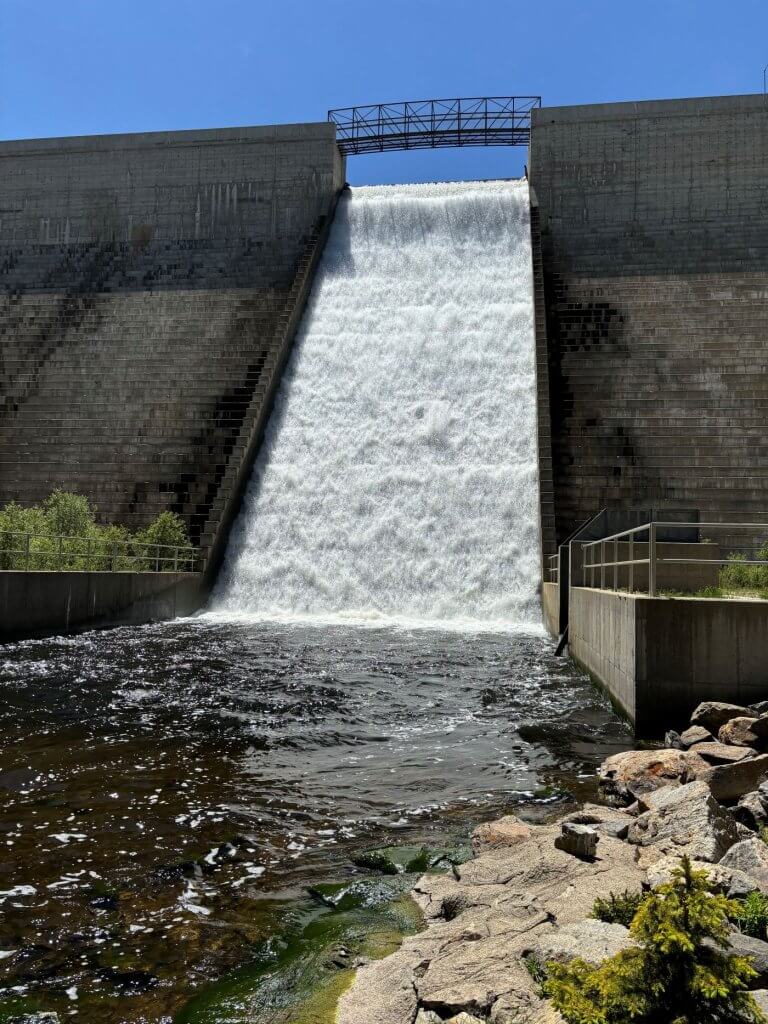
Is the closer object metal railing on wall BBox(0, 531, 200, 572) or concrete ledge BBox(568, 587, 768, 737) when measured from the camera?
concrete ledge BBox(568, 587, 768, 737)

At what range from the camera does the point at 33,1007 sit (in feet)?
9.98

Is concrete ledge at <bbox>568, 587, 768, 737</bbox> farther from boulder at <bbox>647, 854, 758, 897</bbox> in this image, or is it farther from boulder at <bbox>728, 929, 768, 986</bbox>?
boulder at <bbox>728, 929, 768, 986</bbox>

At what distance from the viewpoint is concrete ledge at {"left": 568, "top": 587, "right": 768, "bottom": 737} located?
22.6 ft

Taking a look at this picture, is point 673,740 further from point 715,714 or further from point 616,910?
point 616,910

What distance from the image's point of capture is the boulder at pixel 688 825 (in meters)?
4.00

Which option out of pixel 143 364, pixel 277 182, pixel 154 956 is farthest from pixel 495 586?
pixel 277 182

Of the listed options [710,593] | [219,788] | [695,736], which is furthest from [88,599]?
[695,736]

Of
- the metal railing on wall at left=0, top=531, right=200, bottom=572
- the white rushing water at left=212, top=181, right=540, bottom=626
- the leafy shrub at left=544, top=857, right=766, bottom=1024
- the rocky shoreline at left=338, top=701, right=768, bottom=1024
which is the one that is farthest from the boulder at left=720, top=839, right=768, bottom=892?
the white rushing water at left=212, top=181, right=540, bottom=626

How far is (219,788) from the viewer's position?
5746 millimetres

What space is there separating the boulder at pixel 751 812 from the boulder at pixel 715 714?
1.76 metres

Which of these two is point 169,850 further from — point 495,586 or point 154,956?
point 495,586

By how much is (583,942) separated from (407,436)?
18740 millimetres

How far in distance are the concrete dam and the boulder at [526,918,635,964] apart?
12.5 meters

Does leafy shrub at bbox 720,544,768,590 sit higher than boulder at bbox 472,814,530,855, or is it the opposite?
leafy shrub at bbox 720,544,768,590
